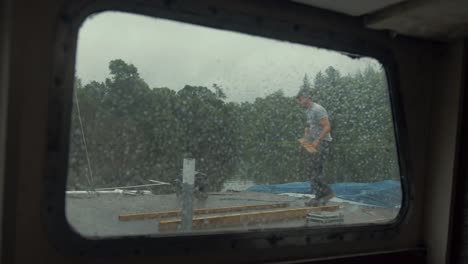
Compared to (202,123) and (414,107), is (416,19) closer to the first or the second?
(414,107)

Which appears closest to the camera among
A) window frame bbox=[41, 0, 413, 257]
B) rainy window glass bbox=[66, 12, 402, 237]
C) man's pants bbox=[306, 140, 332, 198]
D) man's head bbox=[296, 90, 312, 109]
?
window frame bbox=[41, 0, 413, 257]

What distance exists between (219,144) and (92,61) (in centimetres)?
67

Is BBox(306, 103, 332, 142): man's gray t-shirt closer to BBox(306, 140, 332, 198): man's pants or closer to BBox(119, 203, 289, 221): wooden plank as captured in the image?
BBox(306, 140, 332, 198): man's pants

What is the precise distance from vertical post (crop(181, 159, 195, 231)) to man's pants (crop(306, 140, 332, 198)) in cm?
68

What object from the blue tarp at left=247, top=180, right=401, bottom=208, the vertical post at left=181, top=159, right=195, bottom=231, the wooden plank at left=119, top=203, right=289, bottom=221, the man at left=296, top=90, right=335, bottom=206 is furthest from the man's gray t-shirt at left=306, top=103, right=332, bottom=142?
the vertical post at left=181, top=159, right=195, bottom=231

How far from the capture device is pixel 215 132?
211 centimetres

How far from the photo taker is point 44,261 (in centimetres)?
175

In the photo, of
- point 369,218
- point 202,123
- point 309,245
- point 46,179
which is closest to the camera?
point 46,179

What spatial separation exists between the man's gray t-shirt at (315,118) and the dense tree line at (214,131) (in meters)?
0.04

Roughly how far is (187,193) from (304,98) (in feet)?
2.54

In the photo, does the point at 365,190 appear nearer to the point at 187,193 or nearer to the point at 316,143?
the point at 316,143

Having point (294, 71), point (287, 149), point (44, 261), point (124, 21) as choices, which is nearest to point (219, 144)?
point (287, 149)

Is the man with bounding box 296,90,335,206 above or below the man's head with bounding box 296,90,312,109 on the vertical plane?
below

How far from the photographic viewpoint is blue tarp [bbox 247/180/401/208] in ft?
7.95
